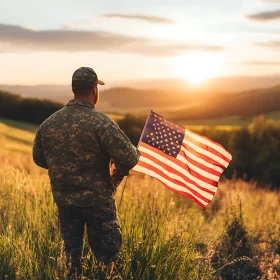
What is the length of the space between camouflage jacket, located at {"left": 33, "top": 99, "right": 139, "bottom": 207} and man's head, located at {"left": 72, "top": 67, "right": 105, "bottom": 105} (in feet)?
0.24

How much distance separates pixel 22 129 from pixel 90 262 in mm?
34884

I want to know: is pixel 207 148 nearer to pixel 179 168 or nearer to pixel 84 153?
pixel 179 168

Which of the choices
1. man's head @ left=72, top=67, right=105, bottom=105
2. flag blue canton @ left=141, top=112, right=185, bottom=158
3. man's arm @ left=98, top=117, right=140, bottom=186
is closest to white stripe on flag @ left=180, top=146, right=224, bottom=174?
flag blue canton @ left=141, top=112, right=185, bottom=158

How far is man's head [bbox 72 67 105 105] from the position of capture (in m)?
4.88

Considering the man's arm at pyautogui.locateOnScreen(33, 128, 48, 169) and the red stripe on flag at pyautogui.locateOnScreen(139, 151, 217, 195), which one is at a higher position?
the man's arm at pyautogui.locateOnScreen(33, 128, 48, 169)

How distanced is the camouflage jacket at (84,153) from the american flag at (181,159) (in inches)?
61.5

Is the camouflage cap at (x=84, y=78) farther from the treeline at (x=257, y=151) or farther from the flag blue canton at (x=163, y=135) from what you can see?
the treeline at (x=257, y=151)

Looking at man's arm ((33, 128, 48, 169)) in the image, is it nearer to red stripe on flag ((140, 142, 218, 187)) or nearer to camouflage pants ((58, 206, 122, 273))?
camouflage pants ((58, 206, 122, 273))

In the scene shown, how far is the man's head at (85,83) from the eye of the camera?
4.88m

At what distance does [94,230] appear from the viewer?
511cm

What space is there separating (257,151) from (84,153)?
25931 millimetres

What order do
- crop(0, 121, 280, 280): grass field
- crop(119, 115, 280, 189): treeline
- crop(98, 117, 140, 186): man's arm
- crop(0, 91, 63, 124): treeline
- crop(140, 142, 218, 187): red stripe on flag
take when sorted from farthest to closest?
crop(0, 91, 63, 124): treeline < crop(119, 115, 280, 189): treeline < crop(140, 142, 218, 187): red stripe on flag < crop(0, 121, 280, 280): grass field < crop(98, 117, 140, 186): man's arm

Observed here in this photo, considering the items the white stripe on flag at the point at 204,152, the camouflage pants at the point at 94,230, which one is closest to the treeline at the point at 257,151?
the white stripe on flag at the point at 204,152

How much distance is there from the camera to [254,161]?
29109mm
